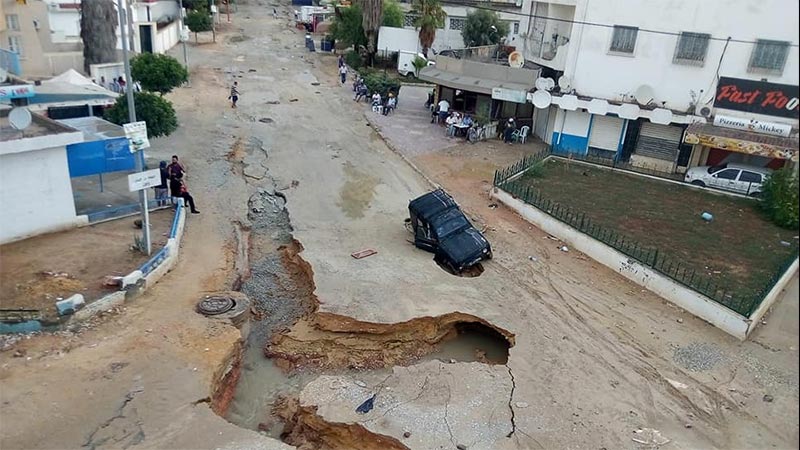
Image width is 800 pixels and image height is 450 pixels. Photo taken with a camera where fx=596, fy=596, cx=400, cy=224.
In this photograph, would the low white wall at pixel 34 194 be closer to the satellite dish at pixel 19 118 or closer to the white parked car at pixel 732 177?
the satellite dish at pixel 19 118

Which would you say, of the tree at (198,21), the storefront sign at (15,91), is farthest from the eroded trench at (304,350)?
the tree at (198,21)

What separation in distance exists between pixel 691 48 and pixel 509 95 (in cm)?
738

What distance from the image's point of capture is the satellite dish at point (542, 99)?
2552 cm

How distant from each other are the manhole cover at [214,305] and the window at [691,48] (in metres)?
19.4

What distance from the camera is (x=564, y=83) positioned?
1000 inches

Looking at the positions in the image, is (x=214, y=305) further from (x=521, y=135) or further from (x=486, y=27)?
(x=486, y=27)

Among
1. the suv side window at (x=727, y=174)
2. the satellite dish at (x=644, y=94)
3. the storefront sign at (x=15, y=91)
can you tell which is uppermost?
the satellite dish at (x=644, y=94)

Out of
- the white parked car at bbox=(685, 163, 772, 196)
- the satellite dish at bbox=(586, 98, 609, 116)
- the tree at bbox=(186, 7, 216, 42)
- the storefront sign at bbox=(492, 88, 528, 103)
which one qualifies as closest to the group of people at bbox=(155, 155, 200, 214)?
the storefront sign at bbox=(492, 88, 528, 103)

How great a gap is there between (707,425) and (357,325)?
7.29 m

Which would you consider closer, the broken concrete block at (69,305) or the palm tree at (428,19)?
the broken concrete block at (69,305)

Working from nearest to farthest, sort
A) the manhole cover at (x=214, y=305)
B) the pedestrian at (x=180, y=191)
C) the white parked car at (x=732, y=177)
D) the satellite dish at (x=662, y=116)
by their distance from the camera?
the manhole cover at (x=214, y=305), the pedestrian at (x=180, y=191), the white parked car at (x=732, y=177), the satellite dish at (x=662, y=116)

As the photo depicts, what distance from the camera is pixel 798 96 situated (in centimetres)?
248

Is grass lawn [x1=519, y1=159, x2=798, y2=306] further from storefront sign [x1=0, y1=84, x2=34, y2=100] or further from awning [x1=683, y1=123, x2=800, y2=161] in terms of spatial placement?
storefront sign [x1=0, y1=84, x2=34, y2=100]

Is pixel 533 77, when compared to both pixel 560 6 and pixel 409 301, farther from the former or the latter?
pixel 409 301
